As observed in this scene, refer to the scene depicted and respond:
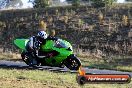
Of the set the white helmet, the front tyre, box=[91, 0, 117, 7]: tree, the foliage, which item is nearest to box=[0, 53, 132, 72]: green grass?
the foliage

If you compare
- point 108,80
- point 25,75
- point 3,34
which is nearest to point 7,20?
point 3,34

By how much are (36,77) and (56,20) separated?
1042 inches

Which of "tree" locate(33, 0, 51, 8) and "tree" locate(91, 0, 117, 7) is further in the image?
"tree" locate(33, 0, 51, 8)

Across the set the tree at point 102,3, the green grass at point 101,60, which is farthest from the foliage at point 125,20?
the green grass at point 101,60

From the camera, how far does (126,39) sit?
38406mm

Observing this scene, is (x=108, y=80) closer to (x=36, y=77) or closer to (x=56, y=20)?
(x=36, y=77)

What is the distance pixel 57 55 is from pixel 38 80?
150 cm

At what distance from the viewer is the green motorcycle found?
734 inches

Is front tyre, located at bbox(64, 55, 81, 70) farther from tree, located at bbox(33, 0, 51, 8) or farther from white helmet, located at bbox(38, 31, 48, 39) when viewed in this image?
tree, located at bbox(33, 0, 51, 8)

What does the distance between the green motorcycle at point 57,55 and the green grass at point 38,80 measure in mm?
775

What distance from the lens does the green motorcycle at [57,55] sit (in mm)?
18641

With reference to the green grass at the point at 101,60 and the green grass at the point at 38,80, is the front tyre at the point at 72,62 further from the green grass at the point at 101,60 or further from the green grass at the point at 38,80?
the green grass at the point at 101,60

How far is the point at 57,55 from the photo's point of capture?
18844mm

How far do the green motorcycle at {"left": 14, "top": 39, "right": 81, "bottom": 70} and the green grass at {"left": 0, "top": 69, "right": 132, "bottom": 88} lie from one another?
77 centimetres
